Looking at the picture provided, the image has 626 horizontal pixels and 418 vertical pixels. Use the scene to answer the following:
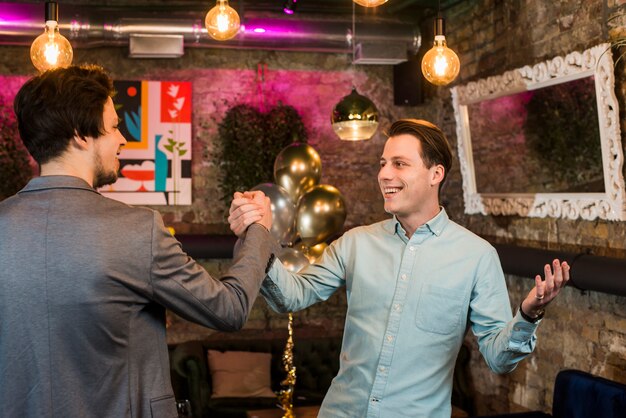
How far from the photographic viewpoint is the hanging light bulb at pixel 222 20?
149 inches

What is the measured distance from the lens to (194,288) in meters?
1.84

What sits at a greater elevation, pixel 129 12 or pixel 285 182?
pixel 129 12

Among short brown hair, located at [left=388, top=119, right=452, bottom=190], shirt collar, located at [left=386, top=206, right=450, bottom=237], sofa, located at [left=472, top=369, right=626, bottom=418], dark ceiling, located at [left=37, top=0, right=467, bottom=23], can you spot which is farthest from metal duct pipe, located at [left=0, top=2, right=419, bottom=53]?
shirt collar, located at [left=386, top=206, right=450, bottom=237]

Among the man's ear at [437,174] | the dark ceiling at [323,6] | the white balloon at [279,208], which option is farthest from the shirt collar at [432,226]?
the dark ceiling at [323,6]

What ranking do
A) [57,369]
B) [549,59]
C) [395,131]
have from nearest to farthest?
[57,369] < [395,131] < [549,59]

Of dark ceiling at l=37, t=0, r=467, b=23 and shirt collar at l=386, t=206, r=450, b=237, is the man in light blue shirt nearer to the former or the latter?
shirt collar at l=386, t=206, r=450, b=237

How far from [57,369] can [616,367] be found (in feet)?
11.6

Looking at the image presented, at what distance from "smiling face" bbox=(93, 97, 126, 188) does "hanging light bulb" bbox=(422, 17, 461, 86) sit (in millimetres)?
2470

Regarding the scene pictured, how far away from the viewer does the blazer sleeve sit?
71.2 inches

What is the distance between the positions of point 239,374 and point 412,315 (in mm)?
3882

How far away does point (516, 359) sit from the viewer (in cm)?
229

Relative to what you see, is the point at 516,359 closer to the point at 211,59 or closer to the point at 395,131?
the point at 395,131

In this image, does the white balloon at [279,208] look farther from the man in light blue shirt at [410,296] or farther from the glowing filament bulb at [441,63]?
the man in light blue shirt at [410,296]

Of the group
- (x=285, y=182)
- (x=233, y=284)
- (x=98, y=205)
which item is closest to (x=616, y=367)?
(x=285, y=182)
